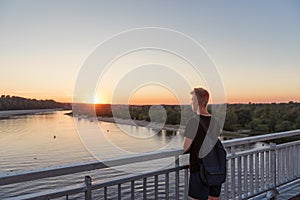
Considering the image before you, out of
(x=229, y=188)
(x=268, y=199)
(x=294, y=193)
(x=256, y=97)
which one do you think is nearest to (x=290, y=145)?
(x=294, y=193)

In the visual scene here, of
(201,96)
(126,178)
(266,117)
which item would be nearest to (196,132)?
(201,96)

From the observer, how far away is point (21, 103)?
19422mm

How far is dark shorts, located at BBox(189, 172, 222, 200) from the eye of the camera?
229 centimetres

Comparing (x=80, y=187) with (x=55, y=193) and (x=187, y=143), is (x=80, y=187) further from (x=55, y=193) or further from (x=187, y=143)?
(x=187, y=143)

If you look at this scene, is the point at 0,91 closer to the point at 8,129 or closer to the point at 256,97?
the point at 256,97

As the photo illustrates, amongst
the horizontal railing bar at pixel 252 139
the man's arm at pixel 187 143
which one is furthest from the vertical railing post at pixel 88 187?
the horizontal railing bar at pixel 252 139

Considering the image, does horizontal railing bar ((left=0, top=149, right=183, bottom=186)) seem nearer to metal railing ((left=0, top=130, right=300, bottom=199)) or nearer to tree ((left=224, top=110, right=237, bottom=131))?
metal railing ((left=0, top=130, right=300, bottom=199))

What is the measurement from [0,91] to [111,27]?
15686 mm

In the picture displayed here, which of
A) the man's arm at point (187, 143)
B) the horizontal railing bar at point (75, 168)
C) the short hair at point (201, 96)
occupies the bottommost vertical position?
the horizontal railing bar at point (75, 168)

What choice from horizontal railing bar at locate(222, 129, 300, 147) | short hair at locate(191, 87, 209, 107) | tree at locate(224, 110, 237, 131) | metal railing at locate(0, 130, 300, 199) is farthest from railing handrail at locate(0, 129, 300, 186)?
tree at locate(224, 110, 237, 131)

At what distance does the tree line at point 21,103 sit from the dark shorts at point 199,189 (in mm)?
13692

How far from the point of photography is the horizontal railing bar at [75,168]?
1450 mm

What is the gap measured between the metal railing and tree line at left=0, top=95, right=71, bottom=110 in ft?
42.0

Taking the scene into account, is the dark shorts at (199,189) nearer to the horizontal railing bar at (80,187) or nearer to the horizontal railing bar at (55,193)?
the horizontal railing bar at (80,187)
